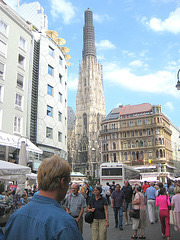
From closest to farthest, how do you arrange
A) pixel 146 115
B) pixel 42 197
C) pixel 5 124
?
pixel 42 197
pixel 5 124
pixel 146 115

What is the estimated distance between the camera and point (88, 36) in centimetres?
12925

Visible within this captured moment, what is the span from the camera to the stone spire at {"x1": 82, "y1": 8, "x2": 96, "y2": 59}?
123812 millimetres

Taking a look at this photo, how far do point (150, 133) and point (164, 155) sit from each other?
6611 mm

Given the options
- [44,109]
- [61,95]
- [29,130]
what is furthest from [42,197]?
[61,95]

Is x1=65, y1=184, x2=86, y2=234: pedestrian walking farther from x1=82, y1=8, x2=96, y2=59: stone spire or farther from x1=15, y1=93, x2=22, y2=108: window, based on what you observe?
x1=82, y1=8, x2=96, y2=59: stone spire

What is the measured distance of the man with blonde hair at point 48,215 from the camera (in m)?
1.63

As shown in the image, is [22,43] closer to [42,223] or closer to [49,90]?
[49,90]

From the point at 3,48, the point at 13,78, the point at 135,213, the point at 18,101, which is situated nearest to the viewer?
the point at 135,213

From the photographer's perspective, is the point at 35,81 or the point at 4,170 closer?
the point at 4,170

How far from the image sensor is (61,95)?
32781mm

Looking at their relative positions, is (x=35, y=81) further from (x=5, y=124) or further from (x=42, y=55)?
(x=5, y=124)

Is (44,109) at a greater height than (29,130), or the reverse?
(44,109)

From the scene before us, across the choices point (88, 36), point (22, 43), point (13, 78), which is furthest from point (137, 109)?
point (88, 36)

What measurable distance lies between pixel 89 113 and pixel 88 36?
51.0 metres
